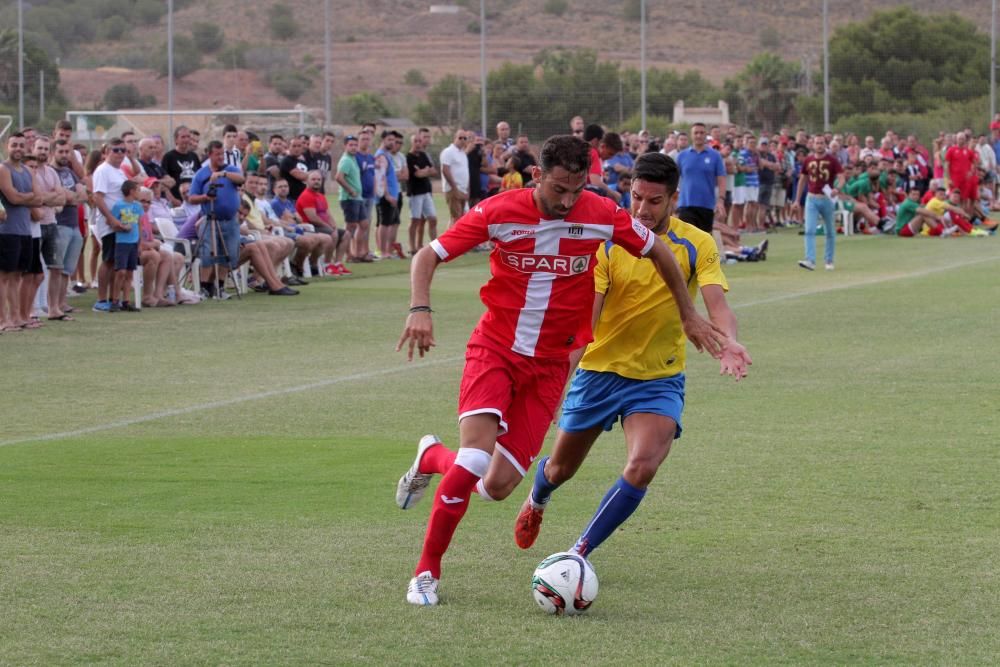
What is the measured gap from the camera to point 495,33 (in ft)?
299

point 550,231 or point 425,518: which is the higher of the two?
point 550,231

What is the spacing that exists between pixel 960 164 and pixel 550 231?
28995 millimetres

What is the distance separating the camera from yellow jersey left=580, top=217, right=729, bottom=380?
6488 mm

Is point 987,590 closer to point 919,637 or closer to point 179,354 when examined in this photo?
point 919,637

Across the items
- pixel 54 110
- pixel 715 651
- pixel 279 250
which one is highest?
pixel 54 110

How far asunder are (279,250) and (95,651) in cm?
1503

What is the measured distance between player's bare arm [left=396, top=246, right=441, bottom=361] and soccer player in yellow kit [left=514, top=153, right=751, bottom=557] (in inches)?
30.6

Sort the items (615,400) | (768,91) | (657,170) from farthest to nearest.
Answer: (768,91), (657,170), (615,400)

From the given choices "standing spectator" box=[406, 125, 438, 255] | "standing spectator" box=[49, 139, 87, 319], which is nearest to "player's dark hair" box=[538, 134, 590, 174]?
"standing spectator" box=[49, 139, 87, 319]

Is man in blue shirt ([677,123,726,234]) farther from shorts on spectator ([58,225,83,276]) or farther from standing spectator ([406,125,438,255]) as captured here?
shorts on spectator ([58,225,83,276])

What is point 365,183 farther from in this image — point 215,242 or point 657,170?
point 657,170

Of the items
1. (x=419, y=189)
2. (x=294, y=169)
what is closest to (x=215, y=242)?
(x=294, y=169)

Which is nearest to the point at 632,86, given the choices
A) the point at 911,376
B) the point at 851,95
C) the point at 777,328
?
the point at 851,95

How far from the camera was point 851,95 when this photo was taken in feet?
163
